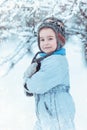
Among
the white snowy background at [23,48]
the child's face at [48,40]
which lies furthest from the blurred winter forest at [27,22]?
the child's face at [48,40]

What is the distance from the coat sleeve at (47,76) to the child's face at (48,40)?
0.05 m

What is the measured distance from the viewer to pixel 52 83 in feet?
5.55

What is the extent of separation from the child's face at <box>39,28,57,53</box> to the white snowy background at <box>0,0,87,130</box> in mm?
143

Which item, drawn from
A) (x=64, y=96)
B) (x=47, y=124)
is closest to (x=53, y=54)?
(x=64, y=96)

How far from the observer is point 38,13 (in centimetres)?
191

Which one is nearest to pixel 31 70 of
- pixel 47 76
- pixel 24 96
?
pixel 47 76

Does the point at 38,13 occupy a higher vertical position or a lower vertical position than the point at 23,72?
higher

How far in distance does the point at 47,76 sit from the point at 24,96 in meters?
0.23

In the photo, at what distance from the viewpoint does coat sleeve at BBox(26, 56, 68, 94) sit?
1681 mm

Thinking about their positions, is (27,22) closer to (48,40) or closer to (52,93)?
(48,40)

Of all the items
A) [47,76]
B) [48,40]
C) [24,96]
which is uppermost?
[48,40]

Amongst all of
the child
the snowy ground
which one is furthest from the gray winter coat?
the snowy ground

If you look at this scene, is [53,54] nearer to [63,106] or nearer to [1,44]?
[63,106]

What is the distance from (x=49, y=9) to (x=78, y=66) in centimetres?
28
